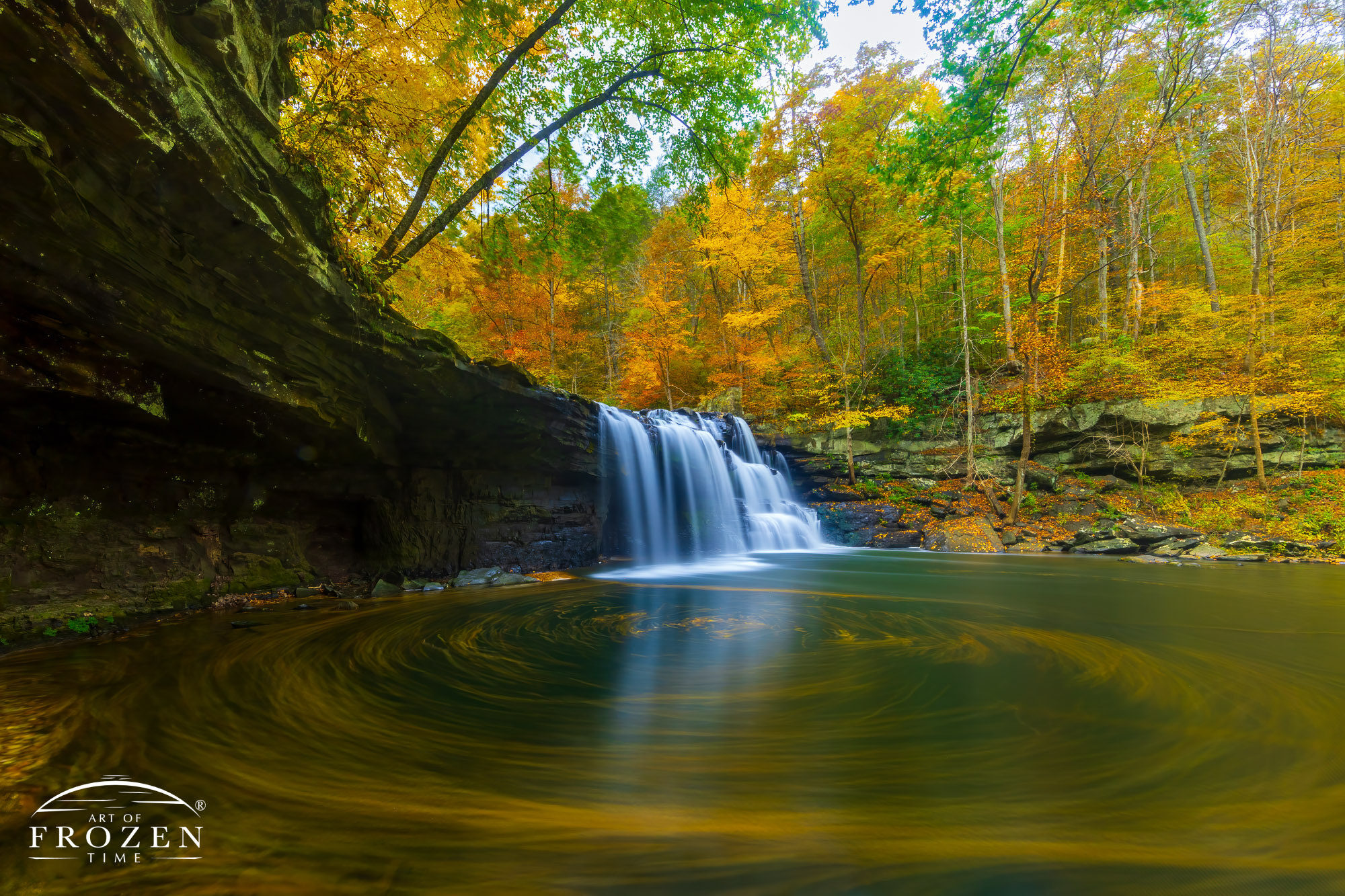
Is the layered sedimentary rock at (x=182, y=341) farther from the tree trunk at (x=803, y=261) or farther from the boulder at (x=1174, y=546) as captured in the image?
the boulder at (x=1174, y=546)

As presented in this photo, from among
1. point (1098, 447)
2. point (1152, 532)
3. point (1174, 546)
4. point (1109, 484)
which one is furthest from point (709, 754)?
point (1098, 447)

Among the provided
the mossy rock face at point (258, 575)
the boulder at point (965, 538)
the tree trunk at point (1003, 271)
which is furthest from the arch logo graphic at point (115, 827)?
the tree trunk at point (1003, 271)

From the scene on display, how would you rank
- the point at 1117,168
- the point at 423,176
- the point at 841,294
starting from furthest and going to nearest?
the point at 841,294
the point at 1117,168
the point at 423,176

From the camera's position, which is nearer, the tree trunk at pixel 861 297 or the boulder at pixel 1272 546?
the boulder at pixel 1272 546

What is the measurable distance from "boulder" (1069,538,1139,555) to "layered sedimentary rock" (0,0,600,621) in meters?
12.5

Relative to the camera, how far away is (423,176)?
19.1ft

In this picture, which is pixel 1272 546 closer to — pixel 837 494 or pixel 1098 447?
pixel 1098 447

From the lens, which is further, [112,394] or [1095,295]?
[1095,295]

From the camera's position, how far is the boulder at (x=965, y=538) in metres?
11.3

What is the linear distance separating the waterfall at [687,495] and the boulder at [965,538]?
9.65 ft

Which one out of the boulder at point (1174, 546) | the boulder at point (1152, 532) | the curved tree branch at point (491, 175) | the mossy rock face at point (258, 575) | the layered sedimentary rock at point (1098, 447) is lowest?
the boulder at point (1174, 546)

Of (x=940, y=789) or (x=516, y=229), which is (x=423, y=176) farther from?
(x=940, y=789)

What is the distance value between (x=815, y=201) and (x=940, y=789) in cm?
1814

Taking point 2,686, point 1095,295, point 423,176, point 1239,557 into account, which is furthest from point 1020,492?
point 2,686
